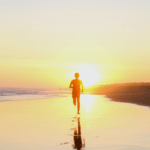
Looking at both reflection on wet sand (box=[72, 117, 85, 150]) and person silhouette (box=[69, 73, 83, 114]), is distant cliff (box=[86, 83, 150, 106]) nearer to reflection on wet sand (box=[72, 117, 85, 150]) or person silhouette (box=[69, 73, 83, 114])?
person silhouette (box=[69, 73, 83, 114])

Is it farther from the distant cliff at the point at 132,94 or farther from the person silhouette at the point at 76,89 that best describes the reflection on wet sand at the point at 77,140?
the distant cliff at the point at 132,94

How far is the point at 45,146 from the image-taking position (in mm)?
7449

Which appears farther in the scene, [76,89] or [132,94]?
[132,94]

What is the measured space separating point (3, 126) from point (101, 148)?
17.3 ft

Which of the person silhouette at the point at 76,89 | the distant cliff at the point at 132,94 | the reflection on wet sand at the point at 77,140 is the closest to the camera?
the reflection on wet sand at the point at 77,140

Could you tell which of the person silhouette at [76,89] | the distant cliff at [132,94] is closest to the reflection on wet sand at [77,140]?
the person silhouette at [76,89]

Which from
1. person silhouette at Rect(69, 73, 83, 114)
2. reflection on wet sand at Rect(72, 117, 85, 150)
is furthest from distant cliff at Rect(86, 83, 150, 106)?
reflection on wet sand at Rect(72, 117, 85, 150)

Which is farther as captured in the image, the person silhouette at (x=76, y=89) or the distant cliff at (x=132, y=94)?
the distant cliff at (x=132, y=94)

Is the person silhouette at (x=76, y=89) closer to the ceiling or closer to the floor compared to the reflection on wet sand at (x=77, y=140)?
closer to the ceiling

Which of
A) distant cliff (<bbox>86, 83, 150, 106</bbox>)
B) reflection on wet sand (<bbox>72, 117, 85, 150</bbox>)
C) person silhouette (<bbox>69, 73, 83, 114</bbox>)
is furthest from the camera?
distant cliff (<bbox>86, 83, 150, 106</bbox>)

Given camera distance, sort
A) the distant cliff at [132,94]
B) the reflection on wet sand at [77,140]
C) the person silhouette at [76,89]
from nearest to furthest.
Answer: the reflection on wet sand at [77,140]
the person silhouette at [76,89]
the distant cliff at [132,94]

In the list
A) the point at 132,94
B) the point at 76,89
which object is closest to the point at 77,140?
the point at 76,89

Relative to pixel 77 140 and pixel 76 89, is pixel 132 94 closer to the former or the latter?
pixel 76 89

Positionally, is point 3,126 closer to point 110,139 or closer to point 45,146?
point 45,146
